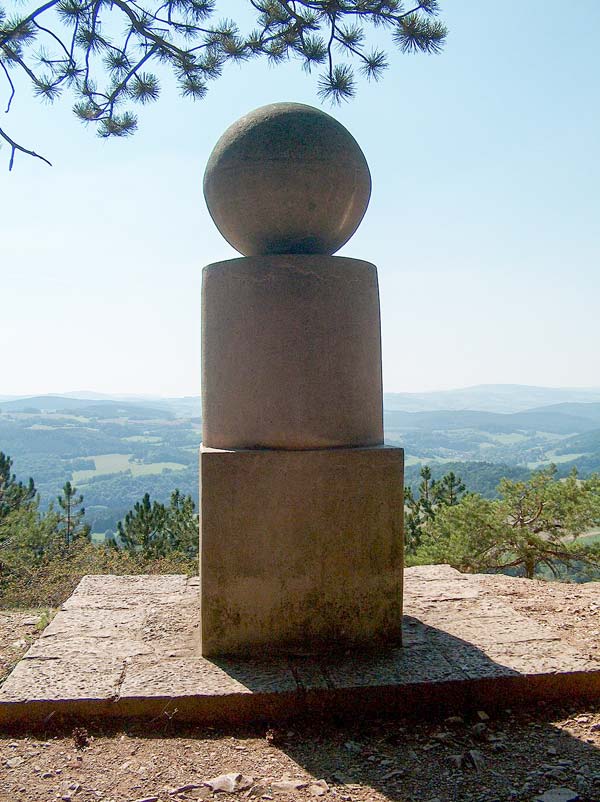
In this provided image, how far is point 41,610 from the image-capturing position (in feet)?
16.1

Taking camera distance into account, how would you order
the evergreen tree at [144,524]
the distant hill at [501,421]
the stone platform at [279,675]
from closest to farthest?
1. the stone platform at [279,675]
2. the evergreen tree at [144,524]
3. the distant hill at [501,421]

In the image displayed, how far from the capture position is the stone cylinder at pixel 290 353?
3.30 m

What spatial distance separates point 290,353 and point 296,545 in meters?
0.95

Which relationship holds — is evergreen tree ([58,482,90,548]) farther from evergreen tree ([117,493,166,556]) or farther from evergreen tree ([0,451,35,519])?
evergreen tree ([117,493,166,556])

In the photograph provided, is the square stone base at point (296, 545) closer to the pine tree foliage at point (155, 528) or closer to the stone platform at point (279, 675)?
the stone platform at point (279, 675)

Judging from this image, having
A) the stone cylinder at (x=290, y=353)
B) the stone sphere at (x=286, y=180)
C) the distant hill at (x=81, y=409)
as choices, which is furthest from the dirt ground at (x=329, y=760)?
the distant hill at (x=81, y=409)

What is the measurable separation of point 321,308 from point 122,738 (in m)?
2.12

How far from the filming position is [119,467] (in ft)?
321

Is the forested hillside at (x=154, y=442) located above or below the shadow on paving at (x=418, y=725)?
below

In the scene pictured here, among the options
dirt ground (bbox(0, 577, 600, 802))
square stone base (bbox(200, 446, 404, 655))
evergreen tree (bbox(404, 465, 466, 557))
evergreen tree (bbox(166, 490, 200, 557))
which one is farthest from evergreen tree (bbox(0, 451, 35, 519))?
dirt ground (bbox(0, 577, 600, 802))

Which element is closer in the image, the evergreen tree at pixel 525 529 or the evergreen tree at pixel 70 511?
the evergreen tree at pixel 525 529

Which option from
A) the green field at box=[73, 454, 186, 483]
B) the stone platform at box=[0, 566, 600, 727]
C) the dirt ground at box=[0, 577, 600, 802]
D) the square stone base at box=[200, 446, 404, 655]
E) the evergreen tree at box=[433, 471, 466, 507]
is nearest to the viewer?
the dirt ground at box=[0, 577, 600, 802]

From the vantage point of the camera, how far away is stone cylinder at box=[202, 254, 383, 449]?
3.30m

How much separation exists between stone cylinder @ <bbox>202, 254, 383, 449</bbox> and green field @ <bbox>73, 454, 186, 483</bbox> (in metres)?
87.7
